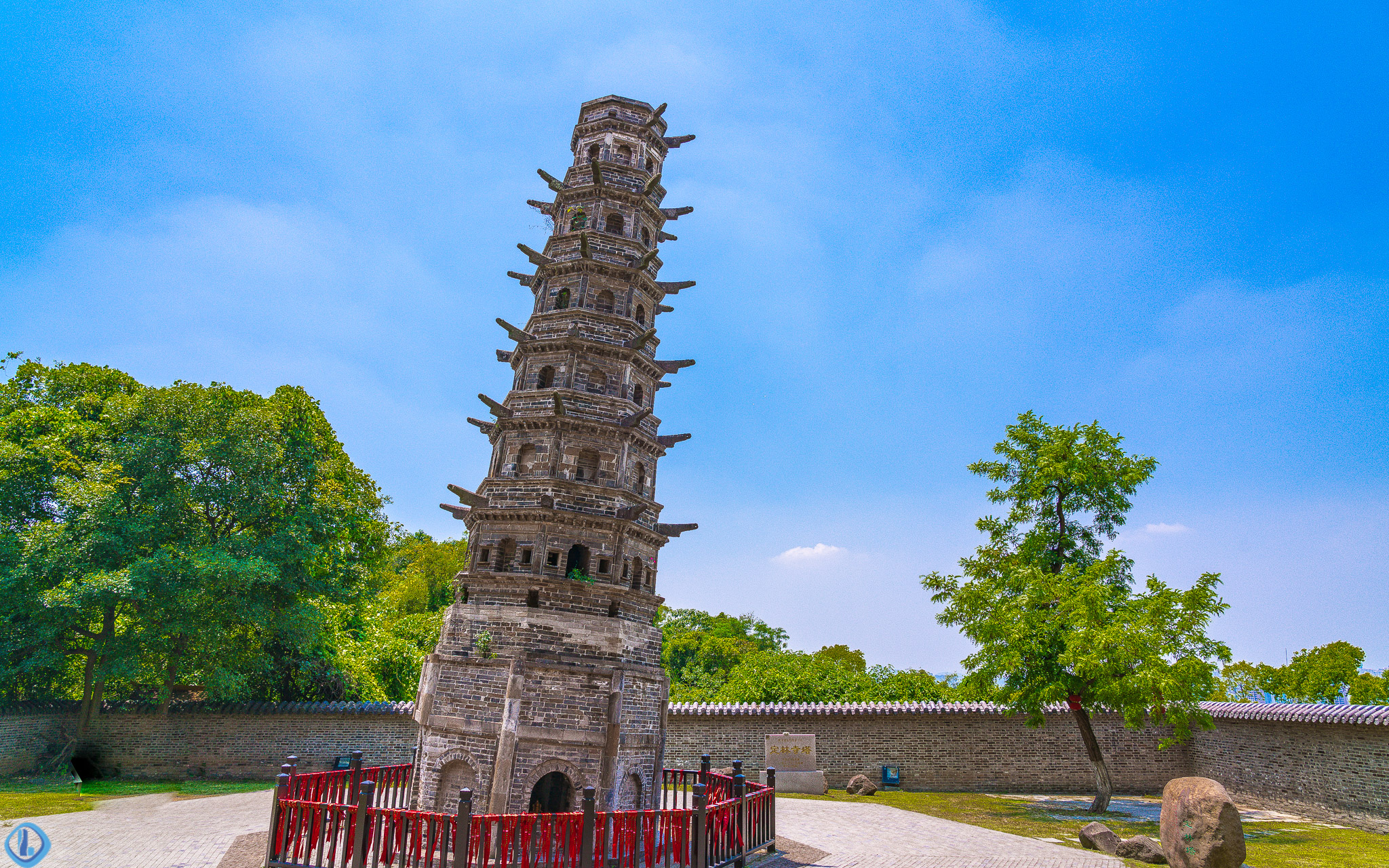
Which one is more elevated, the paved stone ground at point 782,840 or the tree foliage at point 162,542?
the tree foliage at point 162,542

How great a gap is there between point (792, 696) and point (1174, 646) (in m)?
15.9

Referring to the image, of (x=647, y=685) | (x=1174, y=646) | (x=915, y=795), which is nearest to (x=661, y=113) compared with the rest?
(x=647, y=685)

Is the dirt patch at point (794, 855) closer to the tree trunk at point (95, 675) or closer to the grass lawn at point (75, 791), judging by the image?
the grass lawn at point (75, 791)

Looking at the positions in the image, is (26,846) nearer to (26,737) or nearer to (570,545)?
(570,545)

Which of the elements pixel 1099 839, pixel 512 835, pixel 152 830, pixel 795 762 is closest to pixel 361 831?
pixel 512 835

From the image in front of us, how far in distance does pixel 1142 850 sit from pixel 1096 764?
6.60 metres

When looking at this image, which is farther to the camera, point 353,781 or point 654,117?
point 654,117

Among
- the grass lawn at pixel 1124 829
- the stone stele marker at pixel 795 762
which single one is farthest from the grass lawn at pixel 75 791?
the grass lawn at pixel 1124 829

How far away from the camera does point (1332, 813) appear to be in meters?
18.4

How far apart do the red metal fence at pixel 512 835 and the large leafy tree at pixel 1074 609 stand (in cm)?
993

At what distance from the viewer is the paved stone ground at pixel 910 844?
13625 millimetres

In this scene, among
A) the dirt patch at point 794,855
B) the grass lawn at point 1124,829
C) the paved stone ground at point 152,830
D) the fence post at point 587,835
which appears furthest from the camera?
the grass lawn at point 1124,829

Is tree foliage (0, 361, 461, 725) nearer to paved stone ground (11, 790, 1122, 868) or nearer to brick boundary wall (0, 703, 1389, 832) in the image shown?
brick boundary wall (0, 703, 1389, 832)

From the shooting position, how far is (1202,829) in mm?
12234
